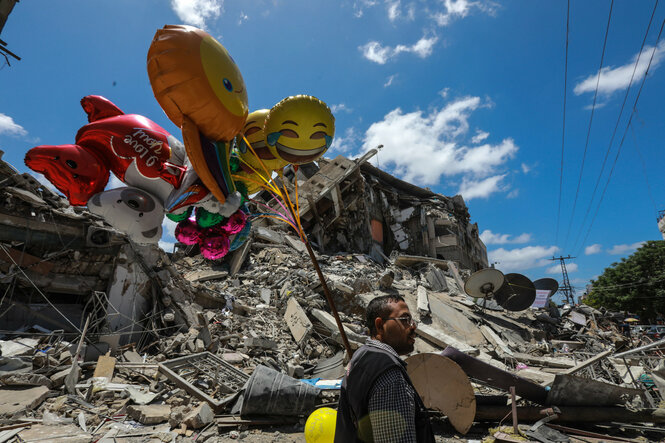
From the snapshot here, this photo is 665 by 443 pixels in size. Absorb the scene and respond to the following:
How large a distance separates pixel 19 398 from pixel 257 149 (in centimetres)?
514

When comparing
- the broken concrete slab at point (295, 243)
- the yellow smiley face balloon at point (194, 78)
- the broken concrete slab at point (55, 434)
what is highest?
the broken concrete slab at point (295, 243)

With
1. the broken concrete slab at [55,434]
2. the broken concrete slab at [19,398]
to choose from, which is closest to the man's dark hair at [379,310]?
the broken concrete slab at [55,434]

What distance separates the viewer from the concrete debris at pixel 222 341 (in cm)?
450

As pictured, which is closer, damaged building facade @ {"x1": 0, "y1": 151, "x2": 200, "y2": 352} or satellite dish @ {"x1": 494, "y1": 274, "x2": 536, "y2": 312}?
damaged building facade @ {"x1": 0, "y1": 151, "x2": 200, "y2": 352}

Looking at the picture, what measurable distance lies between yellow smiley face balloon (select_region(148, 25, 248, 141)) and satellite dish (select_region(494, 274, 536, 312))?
1206 cm

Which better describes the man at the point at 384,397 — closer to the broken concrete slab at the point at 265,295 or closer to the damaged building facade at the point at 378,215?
the broken concrete slab at the point at 265,295

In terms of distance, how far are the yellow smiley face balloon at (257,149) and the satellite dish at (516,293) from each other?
11082 mm

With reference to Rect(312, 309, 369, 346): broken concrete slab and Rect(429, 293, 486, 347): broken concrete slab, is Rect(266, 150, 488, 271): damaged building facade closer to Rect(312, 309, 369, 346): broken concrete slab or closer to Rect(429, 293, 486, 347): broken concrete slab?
Rect(429, 293, 486, 347): broken concrete slab

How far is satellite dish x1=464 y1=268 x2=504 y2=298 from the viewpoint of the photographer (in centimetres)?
1120

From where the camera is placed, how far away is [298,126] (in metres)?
3.43

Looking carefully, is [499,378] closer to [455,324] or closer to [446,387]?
[446,387]

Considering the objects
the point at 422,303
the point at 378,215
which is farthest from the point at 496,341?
the point at 378,215

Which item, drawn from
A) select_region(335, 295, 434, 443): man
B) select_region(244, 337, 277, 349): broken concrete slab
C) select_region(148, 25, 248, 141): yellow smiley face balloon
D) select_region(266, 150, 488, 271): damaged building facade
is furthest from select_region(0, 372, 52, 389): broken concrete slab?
select_region(266, 150, 488, 271): damaged building facade

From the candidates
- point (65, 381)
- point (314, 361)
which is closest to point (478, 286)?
point (314, 361)
